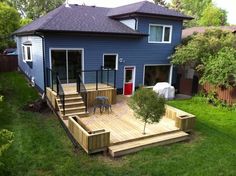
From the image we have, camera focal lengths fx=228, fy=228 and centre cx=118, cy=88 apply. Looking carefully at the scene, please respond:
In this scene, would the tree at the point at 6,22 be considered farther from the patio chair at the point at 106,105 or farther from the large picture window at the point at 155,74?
the patio chair at the point at 106,105

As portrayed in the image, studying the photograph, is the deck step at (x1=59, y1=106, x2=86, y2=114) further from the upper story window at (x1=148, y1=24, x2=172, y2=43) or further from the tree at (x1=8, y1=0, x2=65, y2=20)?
the tree at (x1=8, y1=0, x2=65, y2=20)

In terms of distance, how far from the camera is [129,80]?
1470 cm

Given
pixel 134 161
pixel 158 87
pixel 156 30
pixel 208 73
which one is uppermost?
pixel 156 30

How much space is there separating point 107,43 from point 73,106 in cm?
470

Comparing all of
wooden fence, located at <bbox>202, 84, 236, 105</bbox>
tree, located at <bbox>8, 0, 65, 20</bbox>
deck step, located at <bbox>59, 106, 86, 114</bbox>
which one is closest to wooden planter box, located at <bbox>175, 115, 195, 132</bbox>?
deck step, located at <bbox>59, 106, 86, 114</bbox>

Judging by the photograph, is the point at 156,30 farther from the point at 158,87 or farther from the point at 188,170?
the point at 188,170

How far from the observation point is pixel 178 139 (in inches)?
333

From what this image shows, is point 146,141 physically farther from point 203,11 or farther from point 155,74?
point 203,11

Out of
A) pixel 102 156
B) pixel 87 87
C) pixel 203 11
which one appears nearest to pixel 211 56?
pixel 87 87

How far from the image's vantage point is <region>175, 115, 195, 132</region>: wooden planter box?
354 inches

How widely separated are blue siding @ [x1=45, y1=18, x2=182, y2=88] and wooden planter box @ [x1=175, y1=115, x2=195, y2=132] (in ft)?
19.1

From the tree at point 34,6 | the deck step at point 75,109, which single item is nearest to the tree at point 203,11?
the tree at point 34,6

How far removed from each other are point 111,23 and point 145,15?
217 cm

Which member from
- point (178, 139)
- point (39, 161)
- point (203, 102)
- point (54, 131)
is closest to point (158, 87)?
point (203, 102)
